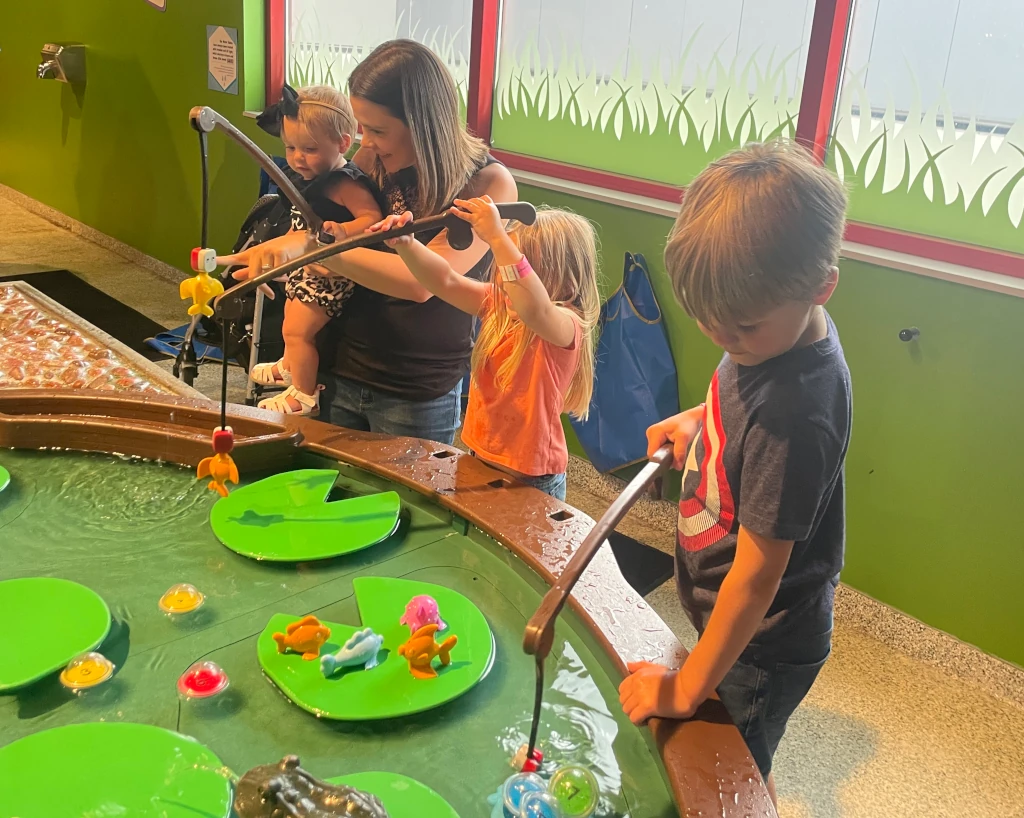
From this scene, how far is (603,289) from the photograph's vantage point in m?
2.67

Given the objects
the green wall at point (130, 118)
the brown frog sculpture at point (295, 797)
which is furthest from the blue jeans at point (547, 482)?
the green wall at point (130, 118)

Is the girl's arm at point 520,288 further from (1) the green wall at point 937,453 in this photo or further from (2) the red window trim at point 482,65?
(2) the red window trim at point 482,65

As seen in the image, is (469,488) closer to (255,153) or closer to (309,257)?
(309,257)

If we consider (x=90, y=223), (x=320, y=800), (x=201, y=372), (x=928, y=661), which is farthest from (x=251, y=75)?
(x=320, y=800)

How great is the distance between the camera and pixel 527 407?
153 centimetres

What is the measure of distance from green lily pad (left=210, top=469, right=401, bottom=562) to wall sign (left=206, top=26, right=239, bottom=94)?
122 inches

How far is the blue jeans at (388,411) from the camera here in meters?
1.63

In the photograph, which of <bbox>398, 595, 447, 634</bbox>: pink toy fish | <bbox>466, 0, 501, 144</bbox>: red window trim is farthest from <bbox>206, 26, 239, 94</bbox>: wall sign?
<bbox>398, 595, 447, 634</bbox>: pink toy fish

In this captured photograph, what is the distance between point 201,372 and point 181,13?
5.74 ft

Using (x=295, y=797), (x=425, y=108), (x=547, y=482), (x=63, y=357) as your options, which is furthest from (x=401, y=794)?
(x=63, y=357)

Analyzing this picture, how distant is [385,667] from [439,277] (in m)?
0.67

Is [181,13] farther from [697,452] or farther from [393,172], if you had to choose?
[697,452]

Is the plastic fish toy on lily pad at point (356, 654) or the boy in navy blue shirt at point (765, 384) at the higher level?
the boy in navy blue shirt at point (765, 384)

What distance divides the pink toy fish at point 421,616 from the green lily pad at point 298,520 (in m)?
0.17
